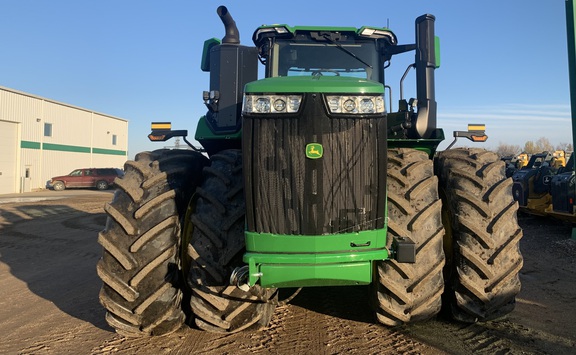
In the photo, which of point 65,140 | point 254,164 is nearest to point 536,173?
point 254,164

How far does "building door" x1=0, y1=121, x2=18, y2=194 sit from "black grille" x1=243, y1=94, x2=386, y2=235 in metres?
31.2

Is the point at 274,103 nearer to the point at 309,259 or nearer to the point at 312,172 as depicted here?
the point at 312,172

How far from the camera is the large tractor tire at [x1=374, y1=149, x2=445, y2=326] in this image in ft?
10.6

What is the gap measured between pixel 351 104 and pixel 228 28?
207 centimetres

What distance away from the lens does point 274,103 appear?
2848mm

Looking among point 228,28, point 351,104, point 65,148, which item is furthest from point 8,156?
point 351,104

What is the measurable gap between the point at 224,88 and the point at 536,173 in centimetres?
1075

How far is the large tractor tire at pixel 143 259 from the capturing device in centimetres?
330

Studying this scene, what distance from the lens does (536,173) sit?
11.8m

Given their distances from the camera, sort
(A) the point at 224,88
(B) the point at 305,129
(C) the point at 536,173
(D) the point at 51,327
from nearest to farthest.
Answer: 1. (B) the point at 305,129
2. (D) the point at 51,327
3. (A) the point at 224,88
4. (C) the point at 536,173

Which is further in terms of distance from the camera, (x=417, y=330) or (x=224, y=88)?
(x=224, y=88)

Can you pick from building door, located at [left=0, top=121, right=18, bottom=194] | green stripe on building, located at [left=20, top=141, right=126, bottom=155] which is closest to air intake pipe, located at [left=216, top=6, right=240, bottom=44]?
building door, located at [left=0, top=121, right=18, bottom=194]

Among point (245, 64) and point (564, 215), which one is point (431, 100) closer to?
point (245, 64)

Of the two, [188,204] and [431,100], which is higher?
[431,100]
